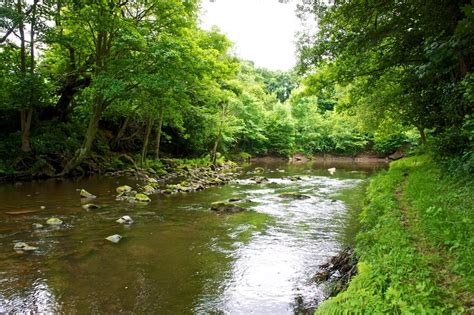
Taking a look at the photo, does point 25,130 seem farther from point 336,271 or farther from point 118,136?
point 336,271

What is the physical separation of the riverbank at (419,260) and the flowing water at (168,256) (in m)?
1.45

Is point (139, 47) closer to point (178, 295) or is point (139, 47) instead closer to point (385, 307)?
point (178, 295)

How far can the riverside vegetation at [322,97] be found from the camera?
14.4ft

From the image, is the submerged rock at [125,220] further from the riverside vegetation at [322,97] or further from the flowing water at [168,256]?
the riverside vegetation at [322,97]

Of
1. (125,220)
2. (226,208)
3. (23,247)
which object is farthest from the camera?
(226,208)

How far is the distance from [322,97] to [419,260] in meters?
12.5

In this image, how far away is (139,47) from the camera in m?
15.7

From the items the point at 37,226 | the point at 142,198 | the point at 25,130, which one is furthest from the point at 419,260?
the point at 25,130

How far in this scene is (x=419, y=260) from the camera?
14.1 feet

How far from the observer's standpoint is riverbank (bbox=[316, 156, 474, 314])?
336cm

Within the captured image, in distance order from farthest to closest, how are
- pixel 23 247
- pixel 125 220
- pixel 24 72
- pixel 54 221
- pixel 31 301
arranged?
pixel 24 72 → pixel 125 220 → pixel 54 221 → pixel 23 247 → pixel 31 301

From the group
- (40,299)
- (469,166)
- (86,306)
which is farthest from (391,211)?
(40,299)

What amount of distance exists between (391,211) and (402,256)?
2.75 meters

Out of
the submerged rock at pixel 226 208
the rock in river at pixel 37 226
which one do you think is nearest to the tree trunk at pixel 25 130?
the rock in river at pixel 37 226
